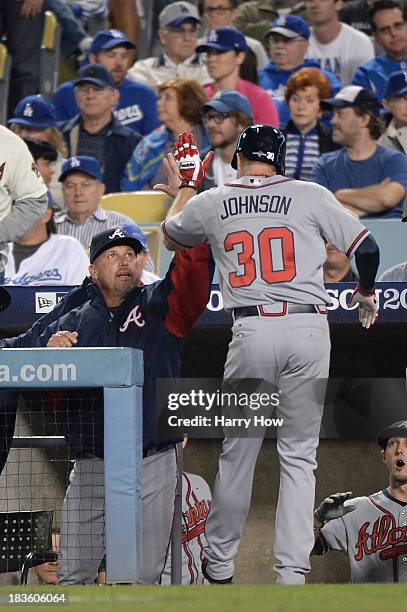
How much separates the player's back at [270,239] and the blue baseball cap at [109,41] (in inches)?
213

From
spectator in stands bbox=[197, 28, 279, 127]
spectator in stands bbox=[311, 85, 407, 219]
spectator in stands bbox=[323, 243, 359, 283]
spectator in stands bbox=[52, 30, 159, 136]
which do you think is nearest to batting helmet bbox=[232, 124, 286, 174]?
spectator in stands bbox=[323, 243, 359, 283]

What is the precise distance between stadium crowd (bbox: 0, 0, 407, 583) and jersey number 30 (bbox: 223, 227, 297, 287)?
135 cm

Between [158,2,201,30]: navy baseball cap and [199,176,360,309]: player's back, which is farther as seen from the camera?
[158,2,201,30]: navy baseball cap

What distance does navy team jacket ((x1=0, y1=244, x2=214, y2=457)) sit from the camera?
17.4 ft

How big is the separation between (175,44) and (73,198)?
2.71 meters

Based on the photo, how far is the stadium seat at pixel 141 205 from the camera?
812 cm

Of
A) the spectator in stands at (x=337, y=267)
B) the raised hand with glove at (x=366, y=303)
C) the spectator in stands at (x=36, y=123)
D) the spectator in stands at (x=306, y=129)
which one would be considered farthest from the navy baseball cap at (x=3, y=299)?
the spectator in stands at (x=36, y=123)

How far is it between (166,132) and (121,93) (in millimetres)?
1185

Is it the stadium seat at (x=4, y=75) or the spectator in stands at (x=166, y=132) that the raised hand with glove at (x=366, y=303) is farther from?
the stadium seat at (x=4, y=75)

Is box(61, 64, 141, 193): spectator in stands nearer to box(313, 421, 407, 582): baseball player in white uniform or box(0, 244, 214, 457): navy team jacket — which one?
box(0, 244, 214, 457): navy team jacket

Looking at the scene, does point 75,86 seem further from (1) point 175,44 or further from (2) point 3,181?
(2) point 3,181

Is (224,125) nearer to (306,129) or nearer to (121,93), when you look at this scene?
(306,129)

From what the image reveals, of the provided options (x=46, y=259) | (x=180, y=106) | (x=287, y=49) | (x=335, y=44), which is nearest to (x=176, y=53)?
(x=287, y=49)

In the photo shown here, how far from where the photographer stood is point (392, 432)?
5.57 metres
